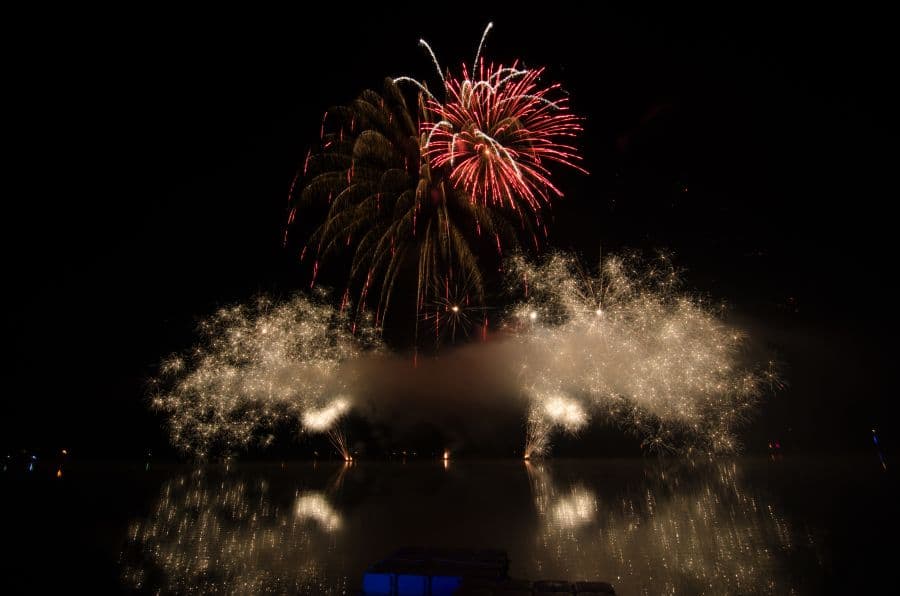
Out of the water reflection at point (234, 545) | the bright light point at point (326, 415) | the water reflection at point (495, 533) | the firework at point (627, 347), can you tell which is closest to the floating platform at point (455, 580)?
the water reflection at point (495, 533)

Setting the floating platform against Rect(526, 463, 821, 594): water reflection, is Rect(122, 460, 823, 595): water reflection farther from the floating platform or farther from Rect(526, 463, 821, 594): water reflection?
the floating platform

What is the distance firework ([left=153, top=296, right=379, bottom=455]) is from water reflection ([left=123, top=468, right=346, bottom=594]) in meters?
9.34

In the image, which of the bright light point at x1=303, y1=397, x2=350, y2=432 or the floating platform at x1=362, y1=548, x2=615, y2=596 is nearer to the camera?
the floating platform at x1=362, y1=548, x2=615, y2=596

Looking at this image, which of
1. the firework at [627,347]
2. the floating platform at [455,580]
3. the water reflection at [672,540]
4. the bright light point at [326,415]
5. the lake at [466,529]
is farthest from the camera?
the bright light point at [326,415]

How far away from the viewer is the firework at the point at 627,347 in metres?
20.5

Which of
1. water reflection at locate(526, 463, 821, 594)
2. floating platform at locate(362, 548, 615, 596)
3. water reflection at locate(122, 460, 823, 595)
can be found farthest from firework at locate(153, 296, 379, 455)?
floating platform at locate(362, 548, 615, 596)

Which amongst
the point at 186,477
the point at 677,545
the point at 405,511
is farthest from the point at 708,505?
the point at 186,477

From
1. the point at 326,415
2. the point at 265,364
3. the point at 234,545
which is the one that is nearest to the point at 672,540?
the point at 234,545

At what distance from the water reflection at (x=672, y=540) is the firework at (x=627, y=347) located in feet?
20.0

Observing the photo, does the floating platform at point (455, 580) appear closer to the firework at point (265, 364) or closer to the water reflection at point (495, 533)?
the water reflection at point (495, 533)

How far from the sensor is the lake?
7.54 m

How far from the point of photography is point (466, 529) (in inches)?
Answer: 420

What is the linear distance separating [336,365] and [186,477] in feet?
26.0

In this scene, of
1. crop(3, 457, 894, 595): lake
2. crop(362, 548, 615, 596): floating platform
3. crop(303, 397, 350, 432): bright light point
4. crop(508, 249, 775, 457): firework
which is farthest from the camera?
crop(303, 397, 350, 432): bright light point
